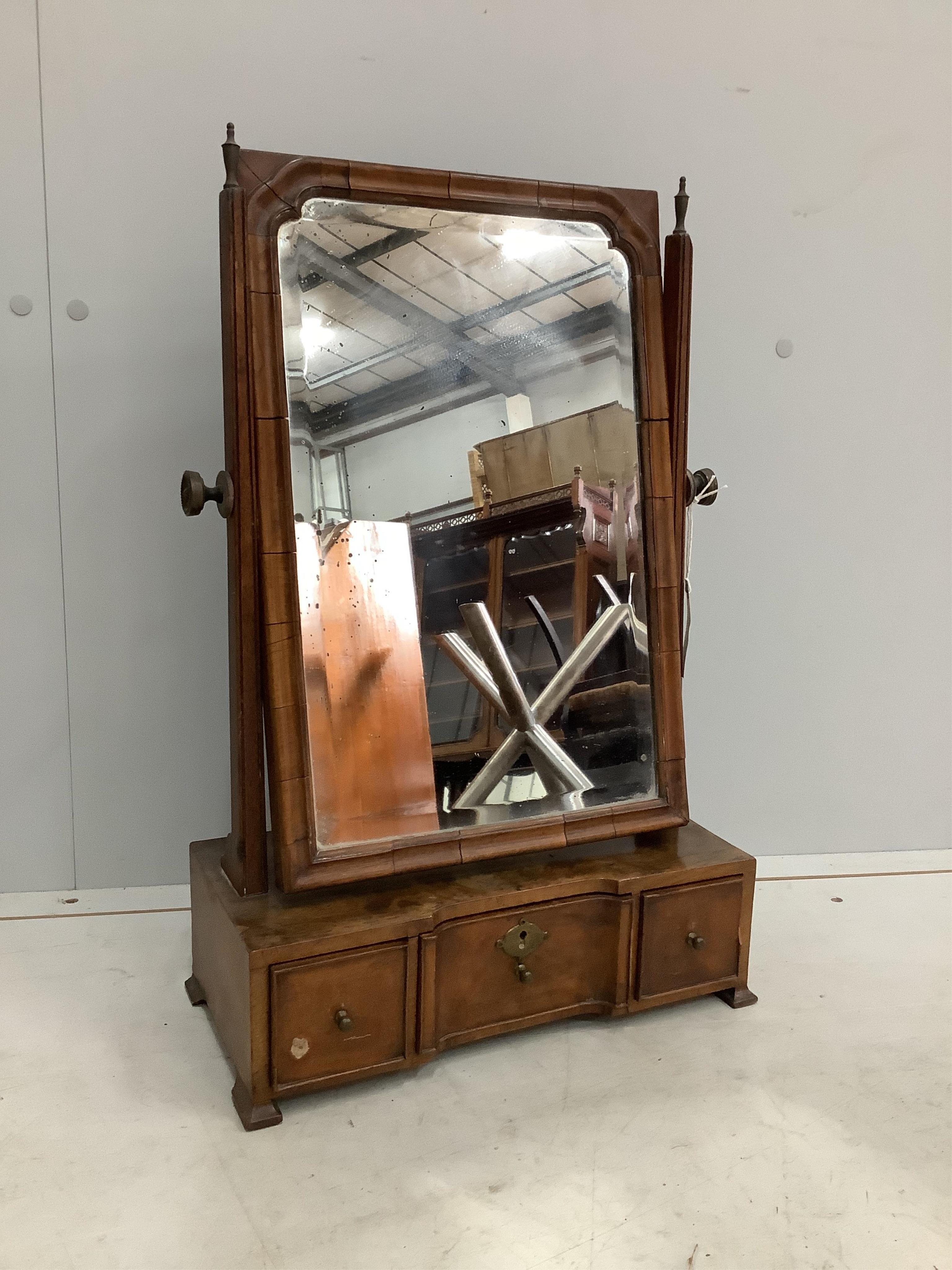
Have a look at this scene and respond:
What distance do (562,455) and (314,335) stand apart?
449 mm

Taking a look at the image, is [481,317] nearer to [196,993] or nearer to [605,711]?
[605,711]

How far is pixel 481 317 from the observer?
1578mm

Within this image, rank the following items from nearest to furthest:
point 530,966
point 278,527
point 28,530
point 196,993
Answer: point 278,527, point 530,966, point 196,993, point 28,530

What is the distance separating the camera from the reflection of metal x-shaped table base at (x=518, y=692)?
159cm

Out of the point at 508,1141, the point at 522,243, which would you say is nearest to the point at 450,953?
the point at 508,1141

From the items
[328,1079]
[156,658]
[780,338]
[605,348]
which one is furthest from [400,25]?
[328,1079]

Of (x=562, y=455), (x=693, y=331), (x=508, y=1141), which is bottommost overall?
(x=508, y=1141)

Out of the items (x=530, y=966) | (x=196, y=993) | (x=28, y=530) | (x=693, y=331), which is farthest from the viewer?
(x=693, y=331)

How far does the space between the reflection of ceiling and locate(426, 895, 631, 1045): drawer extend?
807mm

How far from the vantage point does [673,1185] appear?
1244 mm

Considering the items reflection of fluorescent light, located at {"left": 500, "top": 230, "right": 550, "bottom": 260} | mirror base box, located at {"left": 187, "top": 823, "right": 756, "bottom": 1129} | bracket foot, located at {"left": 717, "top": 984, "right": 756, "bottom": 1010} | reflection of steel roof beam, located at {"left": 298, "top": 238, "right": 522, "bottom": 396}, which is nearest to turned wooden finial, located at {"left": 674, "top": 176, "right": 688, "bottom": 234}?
reflection of fluorescent light, located at {"left": 500, "top": 230, "right": 550, "bottom": 260}

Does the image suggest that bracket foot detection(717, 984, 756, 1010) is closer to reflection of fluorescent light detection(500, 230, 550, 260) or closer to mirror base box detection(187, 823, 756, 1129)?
mirror base box detection(187, 823, 756, 1129)

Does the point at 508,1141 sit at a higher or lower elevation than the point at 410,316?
lower

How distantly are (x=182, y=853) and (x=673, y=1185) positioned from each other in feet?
4.04
